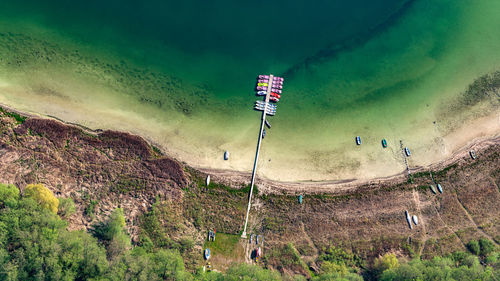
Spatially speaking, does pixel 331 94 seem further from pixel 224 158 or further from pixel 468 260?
pixel 468 260

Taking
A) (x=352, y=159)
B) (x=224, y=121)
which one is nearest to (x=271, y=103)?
(x=224, y=121)

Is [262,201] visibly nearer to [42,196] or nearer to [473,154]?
[42,196]

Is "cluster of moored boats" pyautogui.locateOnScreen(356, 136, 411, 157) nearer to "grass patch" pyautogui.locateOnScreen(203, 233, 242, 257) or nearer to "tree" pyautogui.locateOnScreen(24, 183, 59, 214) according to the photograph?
"grass patch" pyautogui.locateOnScreen(203, 233, 242, 257)

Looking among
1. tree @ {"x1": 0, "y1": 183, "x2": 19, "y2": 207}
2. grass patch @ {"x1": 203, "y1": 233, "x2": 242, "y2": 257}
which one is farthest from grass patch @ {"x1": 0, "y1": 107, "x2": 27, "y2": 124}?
grass patch @ {"x1": 203, "y1": 233, "x2": 242, "y2": 257}

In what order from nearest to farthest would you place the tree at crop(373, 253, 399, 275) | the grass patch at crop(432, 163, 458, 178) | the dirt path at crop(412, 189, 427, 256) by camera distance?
1. the tree at crop(373, 253, 399, 275)
2. the dirt path at crop(412, 189, 427, 256)
3. the grass patch at crop(432, 163, 458, 178)

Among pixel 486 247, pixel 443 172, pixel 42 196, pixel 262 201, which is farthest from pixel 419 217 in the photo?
pixel 42 196

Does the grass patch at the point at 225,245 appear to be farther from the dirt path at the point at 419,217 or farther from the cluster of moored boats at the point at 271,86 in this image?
the dirt path at the point at 419,217
